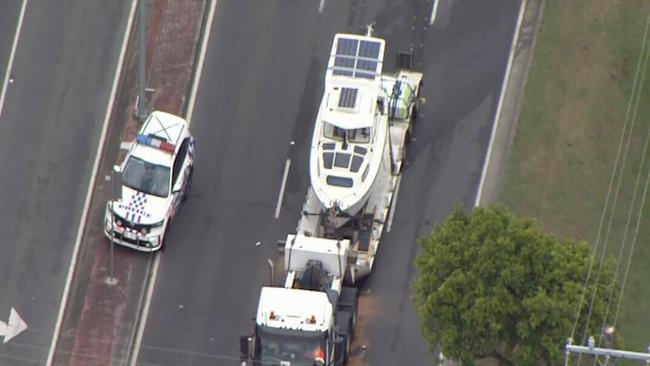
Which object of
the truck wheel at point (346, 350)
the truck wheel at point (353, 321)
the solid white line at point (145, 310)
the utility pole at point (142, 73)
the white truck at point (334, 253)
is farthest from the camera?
the utility pole at point (142, 73)

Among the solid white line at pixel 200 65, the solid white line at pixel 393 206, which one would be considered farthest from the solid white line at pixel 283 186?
the solid white line at pixel 200 65

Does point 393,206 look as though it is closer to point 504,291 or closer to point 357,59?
point 357,59

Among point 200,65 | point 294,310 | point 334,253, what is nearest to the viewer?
point 294,310

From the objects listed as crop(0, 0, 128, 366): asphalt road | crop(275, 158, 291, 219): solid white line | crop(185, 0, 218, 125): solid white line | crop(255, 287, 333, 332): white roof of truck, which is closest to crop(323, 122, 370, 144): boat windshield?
crop(275, 158, 291, 219): solid white line

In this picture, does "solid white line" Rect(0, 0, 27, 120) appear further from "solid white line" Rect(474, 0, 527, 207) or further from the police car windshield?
"solid white line" Rect(474, 0, 527, 207)

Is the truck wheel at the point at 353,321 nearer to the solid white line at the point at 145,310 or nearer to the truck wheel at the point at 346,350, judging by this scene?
the truck wheel at the point at 346,350

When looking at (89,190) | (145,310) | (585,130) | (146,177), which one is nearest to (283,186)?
(146,177)
